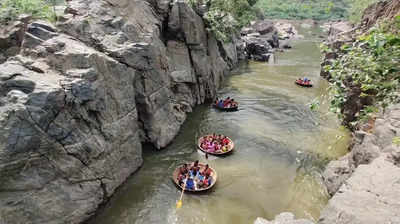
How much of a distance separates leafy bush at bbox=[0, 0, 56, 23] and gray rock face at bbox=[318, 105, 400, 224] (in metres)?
14.0

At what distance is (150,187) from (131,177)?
1226 millimetres

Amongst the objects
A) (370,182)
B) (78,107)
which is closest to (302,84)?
(370,182)

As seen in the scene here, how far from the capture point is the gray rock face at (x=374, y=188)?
5.21m

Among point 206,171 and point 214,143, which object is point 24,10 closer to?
point 206,171

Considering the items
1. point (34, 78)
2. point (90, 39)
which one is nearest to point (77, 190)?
point (34, 78)

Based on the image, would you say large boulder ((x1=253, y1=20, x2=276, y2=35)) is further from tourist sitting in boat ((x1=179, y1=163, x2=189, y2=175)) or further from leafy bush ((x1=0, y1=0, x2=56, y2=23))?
leafy bush ((x1=0, y1=0, x2=56, y2=23))

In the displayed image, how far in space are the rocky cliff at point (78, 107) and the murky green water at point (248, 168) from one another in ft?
3.83

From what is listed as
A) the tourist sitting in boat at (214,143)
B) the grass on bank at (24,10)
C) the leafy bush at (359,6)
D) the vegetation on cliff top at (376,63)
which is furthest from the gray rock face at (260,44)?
the vegetation on cliff top at (376,63)

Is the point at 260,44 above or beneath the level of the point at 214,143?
above

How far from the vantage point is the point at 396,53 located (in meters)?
4.50

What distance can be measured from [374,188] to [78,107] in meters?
10.4

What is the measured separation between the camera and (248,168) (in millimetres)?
13961

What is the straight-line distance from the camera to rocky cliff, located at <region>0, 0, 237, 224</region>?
8.15m

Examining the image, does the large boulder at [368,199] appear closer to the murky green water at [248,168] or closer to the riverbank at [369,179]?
the riverbank at [369,179]
